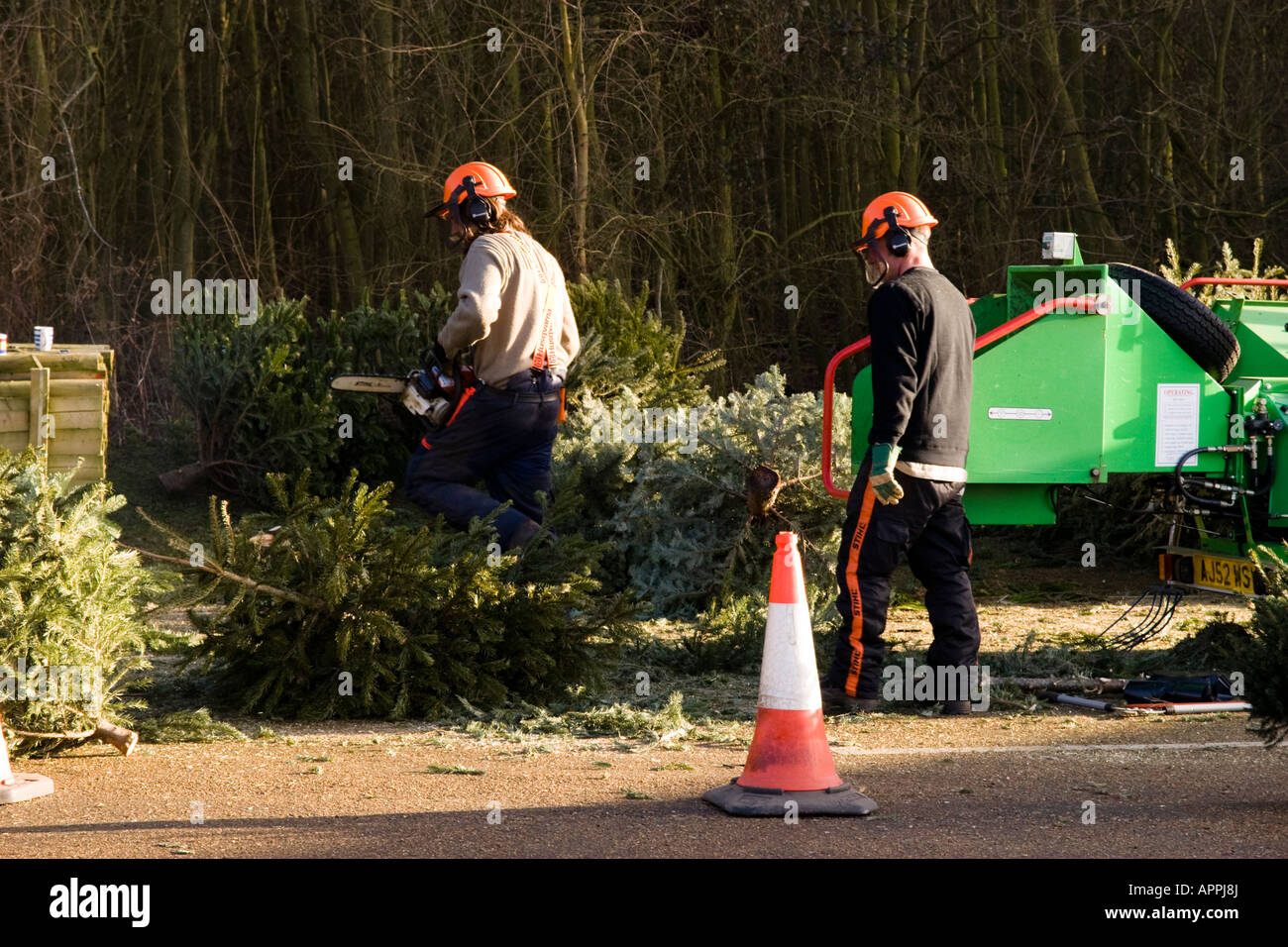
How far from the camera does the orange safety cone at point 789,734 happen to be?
467 cm

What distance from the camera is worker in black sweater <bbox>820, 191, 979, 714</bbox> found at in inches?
236

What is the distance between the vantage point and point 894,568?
6141 mm

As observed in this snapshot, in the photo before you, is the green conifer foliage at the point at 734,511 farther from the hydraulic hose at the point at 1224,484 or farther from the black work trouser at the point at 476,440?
the hydraulic hose at the point at 1224,484

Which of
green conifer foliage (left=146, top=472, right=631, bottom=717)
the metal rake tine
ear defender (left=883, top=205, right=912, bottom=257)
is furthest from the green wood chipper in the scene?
green conifer foliage (left=146, top=472, right=631, bottom=717)

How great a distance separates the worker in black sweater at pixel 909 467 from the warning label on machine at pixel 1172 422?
1.10 metres

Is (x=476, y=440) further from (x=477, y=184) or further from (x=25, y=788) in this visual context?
(x=25, y=788)

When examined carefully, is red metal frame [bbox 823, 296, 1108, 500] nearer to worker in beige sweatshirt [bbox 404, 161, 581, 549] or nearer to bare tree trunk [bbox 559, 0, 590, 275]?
worker in beige sweatshirt [bbox 404, 161, 581, 549]

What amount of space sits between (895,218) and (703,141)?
10472 millimetres

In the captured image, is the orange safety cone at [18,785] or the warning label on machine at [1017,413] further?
the warning label on machine at [1017,413]

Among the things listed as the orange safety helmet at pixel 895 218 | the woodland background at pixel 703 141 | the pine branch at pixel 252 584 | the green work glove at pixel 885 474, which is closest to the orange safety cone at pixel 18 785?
the pine branch at pixel 252 584

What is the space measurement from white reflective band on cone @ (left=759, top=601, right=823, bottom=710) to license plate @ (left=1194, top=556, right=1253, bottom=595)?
8.61 feet

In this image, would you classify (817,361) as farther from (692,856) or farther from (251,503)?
(692,856)

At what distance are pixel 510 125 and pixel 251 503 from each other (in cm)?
507

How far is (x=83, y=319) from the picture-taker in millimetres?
16594
